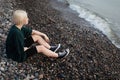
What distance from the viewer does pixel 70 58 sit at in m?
9.80

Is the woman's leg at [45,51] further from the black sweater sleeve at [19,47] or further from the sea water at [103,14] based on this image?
the sea water at [103,14]

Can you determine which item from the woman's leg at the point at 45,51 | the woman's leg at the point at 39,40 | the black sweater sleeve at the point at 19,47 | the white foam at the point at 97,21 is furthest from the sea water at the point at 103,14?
the black sweater sleeve at the point at 19,47

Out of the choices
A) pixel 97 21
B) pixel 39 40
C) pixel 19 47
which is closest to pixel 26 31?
pixel 39 40

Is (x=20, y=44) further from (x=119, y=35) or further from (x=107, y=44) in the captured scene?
(x=119, y=35)

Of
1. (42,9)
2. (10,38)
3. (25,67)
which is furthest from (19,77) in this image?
(42,9)

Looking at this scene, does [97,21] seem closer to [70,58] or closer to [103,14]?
[103,14]

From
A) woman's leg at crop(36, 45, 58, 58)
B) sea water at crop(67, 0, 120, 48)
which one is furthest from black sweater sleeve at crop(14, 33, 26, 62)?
sea water at crop(67, 0, 120, 48)

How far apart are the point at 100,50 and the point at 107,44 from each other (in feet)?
5.20

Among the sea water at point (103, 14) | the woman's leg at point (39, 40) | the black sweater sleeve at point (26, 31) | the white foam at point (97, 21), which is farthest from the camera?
the sea water at point (103, 14)

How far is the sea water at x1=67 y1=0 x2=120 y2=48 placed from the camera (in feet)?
55.1

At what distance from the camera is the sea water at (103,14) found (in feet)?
55.1

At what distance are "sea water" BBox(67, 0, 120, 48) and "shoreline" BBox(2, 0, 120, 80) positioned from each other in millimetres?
2184

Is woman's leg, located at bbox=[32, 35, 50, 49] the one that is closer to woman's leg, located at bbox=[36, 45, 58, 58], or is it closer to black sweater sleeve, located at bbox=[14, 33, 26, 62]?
woman's leg, located at bbox=[36, 45, 58, 58]

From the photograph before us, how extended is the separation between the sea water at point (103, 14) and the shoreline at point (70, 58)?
2184 millimetres
